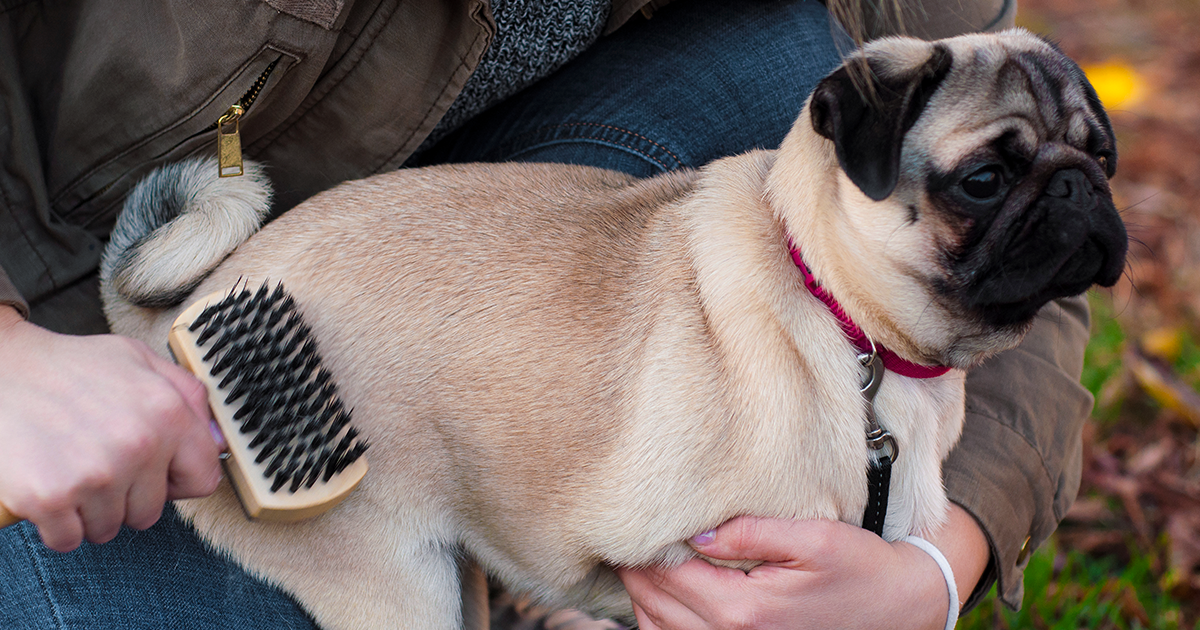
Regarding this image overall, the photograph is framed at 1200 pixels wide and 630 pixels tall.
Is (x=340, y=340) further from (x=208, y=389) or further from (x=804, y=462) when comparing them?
(x=804, y=462)

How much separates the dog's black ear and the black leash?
11.5 inches

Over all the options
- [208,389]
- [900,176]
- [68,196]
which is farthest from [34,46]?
[900,176]

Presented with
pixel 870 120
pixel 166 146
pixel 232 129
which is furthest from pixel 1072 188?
pixel 166 146

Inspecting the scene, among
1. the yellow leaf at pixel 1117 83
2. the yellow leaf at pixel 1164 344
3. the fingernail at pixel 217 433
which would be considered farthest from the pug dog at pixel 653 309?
the yellow leaf at pixel 1117 83

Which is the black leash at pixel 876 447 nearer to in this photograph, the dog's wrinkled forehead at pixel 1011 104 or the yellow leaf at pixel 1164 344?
the dog's wrinkled forehead at pixel 1011 104

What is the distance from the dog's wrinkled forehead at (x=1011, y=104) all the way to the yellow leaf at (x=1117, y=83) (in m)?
2.95

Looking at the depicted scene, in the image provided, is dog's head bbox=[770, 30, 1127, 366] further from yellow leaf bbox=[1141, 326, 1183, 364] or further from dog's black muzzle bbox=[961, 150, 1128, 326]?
yellow leaf bbox=[1141, 326, 1183, 364]

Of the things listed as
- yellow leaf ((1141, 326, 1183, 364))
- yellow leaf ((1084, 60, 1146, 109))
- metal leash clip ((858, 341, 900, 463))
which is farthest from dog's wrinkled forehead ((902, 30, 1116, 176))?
yellow leaf ((1084, 60, 1146, 109))

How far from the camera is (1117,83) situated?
413 centimetres

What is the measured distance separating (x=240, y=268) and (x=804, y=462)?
952mm

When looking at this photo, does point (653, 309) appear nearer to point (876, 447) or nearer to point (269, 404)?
point (876, 447)

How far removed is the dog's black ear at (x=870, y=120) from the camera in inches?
46.9

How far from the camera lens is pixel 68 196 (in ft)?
5.01

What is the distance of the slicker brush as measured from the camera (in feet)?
4.13
